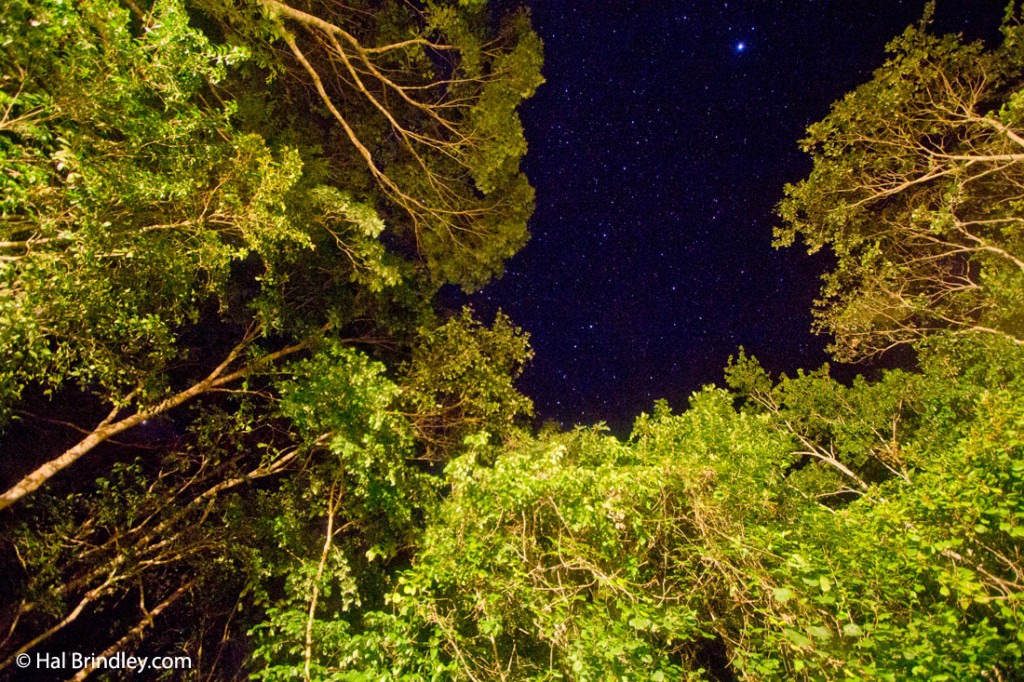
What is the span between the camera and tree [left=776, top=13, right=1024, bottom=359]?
6566 mm

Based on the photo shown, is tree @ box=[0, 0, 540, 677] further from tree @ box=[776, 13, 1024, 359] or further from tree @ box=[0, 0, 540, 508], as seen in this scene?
tree @ box=[776, 13, 1024, 359]

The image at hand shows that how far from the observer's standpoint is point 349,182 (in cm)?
764

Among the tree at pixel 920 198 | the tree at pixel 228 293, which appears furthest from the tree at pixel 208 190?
the tree at pixel 920 198

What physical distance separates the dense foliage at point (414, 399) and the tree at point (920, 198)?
2.7 inches

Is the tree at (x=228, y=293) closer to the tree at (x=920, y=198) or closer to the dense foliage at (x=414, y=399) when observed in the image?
the dense foliage at (x=414, y=399)

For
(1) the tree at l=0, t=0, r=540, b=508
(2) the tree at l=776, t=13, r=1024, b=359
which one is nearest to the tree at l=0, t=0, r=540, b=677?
(1) the tree at l=0, t=0, r=540, b=508

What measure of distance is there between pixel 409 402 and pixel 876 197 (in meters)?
8.81

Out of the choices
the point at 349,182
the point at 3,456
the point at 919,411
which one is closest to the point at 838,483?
the point at 919,411

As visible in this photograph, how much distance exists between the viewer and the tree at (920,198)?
259 inches

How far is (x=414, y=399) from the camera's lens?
7.45m

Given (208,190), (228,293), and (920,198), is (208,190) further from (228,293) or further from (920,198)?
(920,198)

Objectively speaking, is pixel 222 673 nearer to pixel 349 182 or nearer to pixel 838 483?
pixel 349 182

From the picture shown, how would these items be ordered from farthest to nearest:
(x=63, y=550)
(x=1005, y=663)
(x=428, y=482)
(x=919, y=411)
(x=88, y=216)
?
1. (x=919, y=411)
2. (x=428, y=482)
3. (x=63, y=550)
4. (x=88, y=216)
5. (x=1005, y=663)

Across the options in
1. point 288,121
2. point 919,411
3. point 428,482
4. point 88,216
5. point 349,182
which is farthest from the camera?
point 919,411
